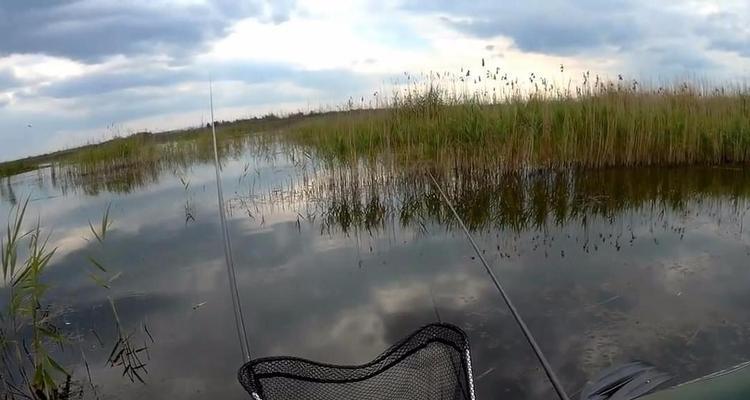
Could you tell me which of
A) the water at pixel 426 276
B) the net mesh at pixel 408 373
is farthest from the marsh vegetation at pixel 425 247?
the net mesh at pixel 408 373

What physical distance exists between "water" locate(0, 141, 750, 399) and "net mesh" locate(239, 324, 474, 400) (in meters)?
0.76

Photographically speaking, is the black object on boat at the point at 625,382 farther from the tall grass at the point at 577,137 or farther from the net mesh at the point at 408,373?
the tall grass at the point at 577,137

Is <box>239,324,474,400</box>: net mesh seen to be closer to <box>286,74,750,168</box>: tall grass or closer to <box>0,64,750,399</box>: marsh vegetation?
<box>0,64,750,399</box>: marsh vegetation

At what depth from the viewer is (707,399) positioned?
1.46 metres

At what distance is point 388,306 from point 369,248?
1.35m

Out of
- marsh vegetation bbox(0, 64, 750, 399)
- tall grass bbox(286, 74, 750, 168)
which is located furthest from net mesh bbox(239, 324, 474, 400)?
tall grass bbox(286, 74, 750, 168)

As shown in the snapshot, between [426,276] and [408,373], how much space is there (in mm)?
2212

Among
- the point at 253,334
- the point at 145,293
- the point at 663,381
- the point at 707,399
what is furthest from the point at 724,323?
the point at 145,293

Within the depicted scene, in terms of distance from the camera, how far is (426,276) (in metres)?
4.07

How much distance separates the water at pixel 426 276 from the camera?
288 centimetres

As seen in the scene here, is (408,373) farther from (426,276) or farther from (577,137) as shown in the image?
(577,137)

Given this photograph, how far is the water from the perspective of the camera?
2879 millimetres

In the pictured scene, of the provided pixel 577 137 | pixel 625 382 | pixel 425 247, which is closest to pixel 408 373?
pixel 625 382

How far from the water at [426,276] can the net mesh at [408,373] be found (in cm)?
76
